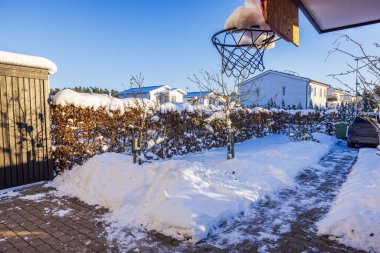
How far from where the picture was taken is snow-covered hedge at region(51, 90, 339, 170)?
282 inches

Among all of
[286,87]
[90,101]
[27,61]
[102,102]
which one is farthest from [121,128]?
[286,87]

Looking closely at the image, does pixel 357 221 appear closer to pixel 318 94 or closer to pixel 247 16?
pixel 247 16

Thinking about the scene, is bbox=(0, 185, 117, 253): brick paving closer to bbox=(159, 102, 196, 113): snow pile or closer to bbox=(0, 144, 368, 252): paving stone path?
bbox=(0, 144, 368, 252): paving stone path

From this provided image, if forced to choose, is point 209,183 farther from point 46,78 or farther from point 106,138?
point 46,78

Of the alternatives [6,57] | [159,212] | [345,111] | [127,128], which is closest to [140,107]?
[127,128]

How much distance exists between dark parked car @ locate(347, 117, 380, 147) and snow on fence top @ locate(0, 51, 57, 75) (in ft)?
45.9

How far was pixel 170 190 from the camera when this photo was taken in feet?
16.0

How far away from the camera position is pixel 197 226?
13.1 feet

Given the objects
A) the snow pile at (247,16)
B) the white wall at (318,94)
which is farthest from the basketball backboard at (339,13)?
the white wall at (318,94)

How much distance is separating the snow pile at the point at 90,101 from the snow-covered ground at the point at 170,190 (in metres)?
1.87

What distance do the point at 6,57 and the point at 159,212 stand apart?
521 centimetres

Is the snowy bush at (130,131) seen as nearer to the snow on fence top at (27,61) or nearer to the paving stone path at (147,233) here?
the snow on fence top at (27,61)

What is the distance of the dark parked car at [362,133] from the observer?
514 inches

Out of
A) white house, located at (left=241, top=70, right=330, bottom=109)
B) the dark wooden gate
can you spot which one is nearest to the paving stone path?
the dark wooden gate
